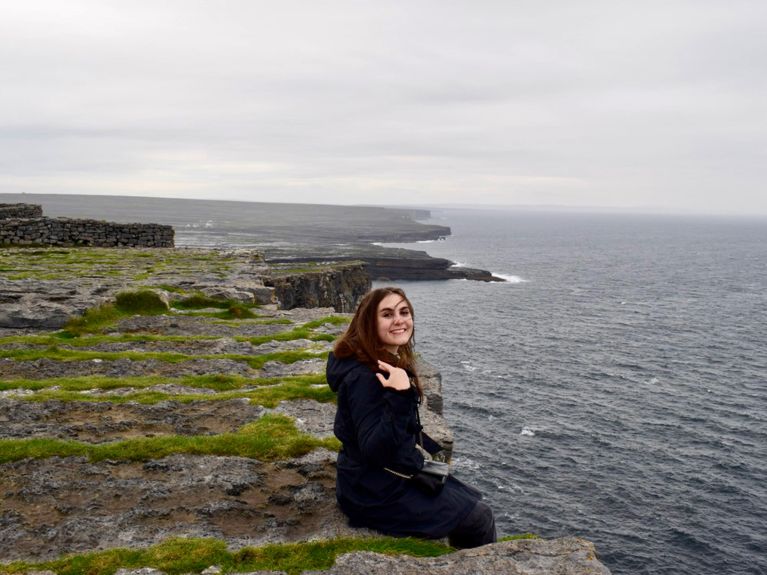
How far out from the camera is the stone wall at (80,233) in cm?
3344

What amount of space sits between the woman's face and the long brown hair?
0.05m

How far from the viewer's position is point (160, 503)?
7504 mm

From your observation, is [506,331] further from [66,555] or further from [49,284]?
[66,555]

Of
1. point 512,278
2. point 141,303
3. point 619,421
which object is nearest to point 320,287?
point 619,421

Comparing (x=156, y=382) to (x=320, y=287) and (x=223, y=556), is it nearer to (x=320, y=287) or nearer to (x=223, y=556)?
(x=223, y=556)

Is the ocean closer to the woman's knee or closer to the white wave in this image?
the white wave

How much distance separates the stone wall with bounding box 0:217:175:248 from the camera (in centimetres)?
3344

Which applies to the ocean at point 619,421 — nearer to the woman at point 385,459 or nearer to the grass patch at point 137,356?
the grass patch at point 137,356

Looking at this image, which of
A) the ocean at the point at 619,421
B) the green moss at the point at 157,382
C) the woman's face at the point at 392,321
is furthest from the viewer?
the ocean at the point at 619,421

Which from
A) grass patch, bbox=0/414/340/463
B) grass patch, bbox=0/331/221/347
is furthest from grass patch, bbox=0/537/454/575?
grass patch, bbox=0/331/221/347

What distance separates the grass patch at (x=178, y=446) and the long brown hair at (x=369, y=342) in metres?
2.34

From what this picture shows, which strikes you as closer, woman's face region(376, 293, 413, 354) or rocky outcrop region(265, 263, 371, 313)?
woman's face region(376, 293, 413, 354)

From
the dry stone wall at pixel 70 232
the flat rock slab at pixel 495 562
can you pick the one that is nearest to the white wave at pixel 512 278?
the dry stone wall at pixel 70 232

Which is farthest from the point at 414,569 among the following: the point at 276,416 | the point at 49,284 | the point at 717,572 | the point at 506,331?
the point at 506,331
